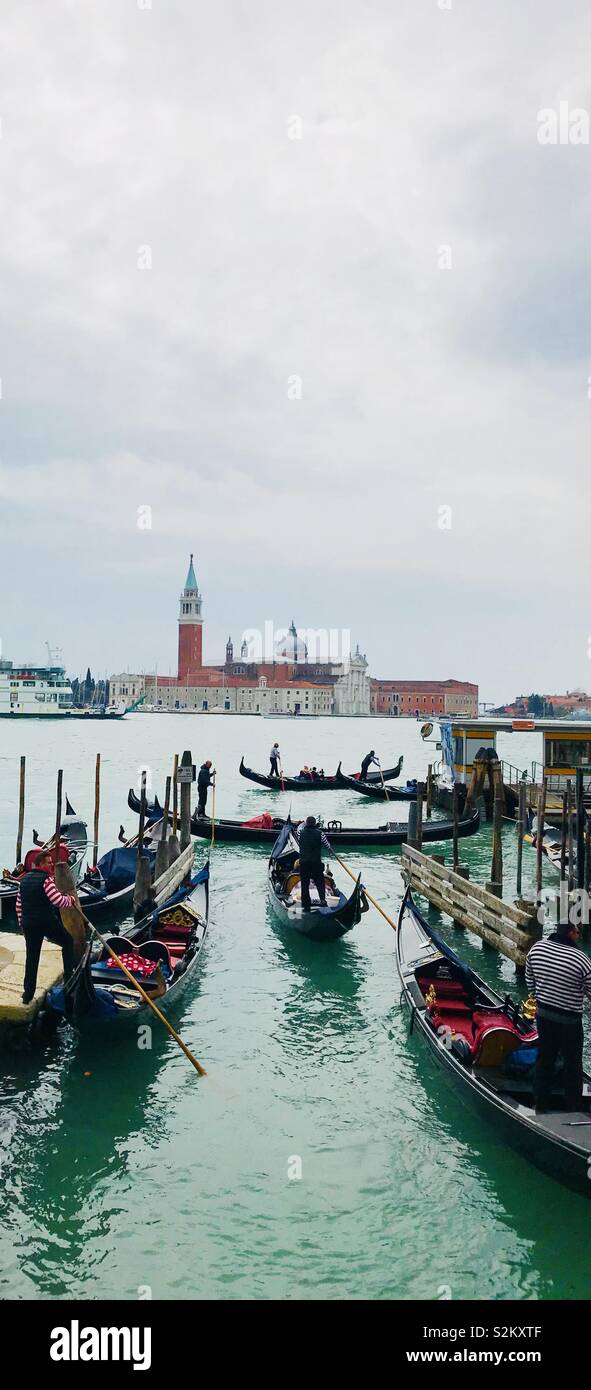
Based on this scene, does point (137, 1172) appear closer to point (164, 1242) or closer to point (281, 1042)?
point (164, 1242)

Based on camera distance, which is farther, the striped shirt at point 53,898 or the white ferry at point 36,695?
the white ferry at point 36,695

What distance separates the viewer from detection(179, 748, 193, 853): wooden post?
12.8m

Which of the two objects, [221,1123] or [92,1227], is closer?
[92,1227]

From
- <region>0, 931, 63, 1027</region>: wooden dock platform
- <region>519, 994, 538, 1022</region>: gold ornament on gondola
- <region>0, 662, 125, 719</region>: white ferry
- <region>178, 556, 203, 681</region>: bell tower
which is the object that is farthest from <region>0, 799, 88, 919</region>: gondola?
<region>178, 556, 203, 681</region>: bell tower

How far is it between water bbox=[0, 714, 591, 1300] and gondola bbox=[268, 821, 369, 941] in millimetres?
1064

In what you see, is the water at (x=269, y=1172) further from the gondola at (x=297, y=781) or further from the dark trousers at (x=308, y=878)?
the gondola at (x=297, y=781)

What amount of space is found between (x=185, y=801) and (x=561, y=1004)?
Answer: 8.92m

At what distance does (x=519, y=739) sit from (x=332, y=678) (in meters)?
34.7

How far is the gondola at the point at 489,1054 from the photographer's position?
14.8 feet

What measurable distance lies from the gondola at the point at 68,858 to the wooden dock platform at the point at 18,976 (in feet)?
1.98

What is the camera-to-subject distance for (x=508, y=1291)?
13.0ft

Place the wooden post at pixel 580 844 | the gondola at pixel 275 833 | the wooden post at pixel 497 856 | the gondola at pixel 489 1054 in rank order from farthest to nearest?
the gondola at pixel 275 833
the wooden post at pixel 580 844
the wooden post at pixel 497 856
the gondola at pixel 489 1054

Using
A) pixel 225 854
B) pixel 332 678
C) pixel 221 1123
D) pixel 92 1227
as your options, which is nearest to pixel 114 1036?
pixel 221 1123

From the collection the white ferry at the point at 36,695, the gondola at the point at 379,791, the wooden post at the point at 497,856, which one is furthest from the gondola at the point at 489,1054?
the white ferry at the point at 36,695
